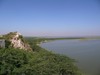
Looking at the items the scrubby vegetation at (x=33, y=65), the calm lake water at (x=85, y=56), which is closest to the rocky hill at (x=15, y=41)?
the calm lake water at (x=85, y=56)

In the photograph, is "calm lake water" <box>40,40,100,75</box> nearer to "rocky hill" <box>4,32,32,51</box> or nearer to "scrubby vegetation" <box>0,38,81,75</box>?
"scrubby vegetation" <box>0,38,81,75</box>

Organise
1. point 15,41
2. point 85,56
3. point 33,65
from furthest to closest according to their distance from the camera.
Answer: point 85,56
point 15,41
point 33,65

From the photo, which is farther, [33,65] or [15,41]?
[15,41]

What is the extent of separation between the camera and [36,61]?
4340 millimetres

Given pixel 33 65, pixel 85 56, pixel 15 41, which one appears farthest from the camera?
pixel 85 56

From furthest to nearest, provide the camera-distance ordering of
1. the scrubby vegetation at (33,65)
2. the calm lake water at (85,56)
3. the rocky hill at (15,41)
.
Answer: the rocky hill at (15,41) < the calm lake water at (85,56) < the scrubby vegetation at (33,65)

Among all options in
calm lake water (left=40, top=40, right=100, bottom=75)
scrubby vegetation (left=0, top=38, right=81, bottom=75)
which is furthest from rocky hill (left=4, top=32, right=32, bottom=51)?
scrubby vegetation (left=0, top=38, right=81, bottom=75)

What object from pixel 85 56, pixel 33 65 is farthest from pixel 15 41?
pixel 85 56

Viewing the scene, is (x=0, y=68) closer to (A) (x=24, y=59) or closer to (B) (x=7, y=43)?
(A) (x=24, y=59)

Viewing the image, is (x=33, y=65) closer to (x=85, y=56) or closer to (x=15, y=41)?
(x=15, y=41)

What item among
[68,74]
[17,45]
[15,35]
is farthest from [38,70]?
[15,35]

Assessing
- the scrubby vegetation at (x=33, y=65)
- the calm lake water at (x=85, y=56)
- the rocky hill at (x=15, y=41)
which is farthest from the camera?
the rocky hill at (x=15, y=41)

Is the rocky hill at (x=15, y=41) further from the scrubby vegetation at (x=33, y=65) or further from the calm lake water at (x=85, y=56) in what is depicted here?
the scrubby vegetation at (x=33, y=65)

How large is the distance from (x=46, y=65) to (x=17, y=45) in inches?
130
